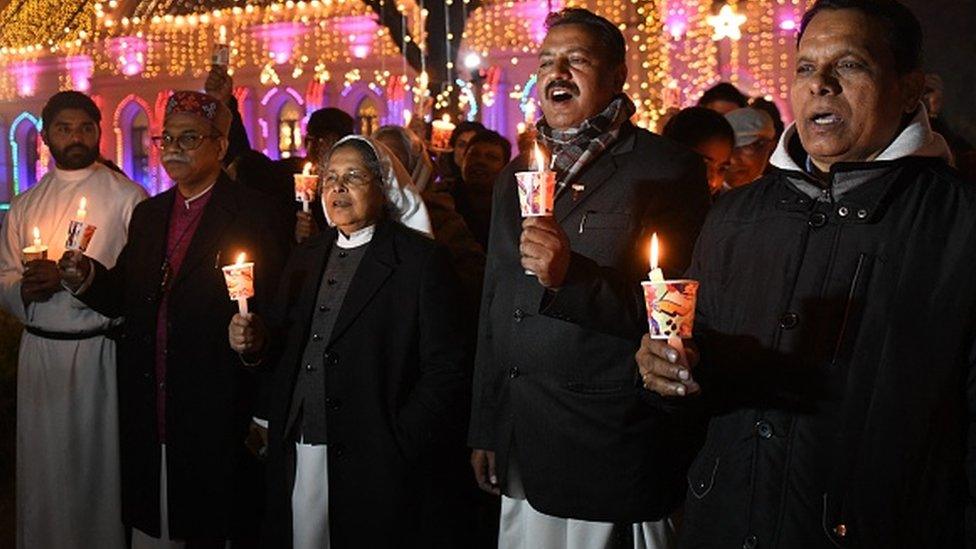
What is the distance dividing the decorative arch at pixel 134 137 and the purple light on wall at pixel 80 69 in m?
1.59

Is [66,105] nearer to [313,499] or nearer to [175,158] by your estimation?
[175,158]

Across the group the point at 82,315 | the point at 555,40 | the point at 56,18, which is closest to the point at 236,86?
the point at 56,18

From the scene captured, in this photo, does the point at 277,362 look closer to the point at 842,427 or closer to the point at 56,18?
the point at 842,427

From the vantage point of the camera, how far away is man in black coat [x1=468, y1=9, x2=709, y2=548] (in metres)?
3.34

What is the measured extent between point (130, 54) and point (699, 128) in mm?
31156

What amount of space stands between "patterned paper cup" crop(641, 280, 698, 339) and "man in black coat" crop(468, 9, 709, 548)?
2.68 ft

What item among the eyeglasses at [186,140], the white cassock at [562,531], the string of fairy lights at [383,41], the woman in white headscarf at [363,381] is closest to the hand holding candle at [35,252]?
the eyeglasses at [186,140]

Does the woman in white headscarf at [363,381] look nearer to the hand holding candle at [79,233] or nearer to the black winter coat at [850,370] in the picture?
the hand holding candle at [79,233]

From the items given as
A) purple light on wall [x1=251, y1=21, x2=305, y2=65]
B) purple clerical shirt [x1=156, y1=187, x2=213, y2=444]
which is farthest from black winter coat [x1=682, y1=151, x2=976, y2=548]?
purple light on wall [x1=251, y1=21, x2=305, y2=65]

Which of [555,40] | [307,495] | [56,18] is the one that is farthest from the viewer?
[56,18]

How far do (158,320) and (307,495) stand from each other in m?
1.26

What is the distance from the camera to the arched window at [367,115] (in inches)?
1144

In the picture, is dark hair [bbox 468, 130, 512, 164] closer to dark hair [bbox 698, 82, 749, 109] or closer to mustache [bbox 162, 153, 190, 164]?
dark hair [bbox 698, 82, 749, 109]

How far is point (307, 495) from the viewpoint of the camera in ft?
14.3
